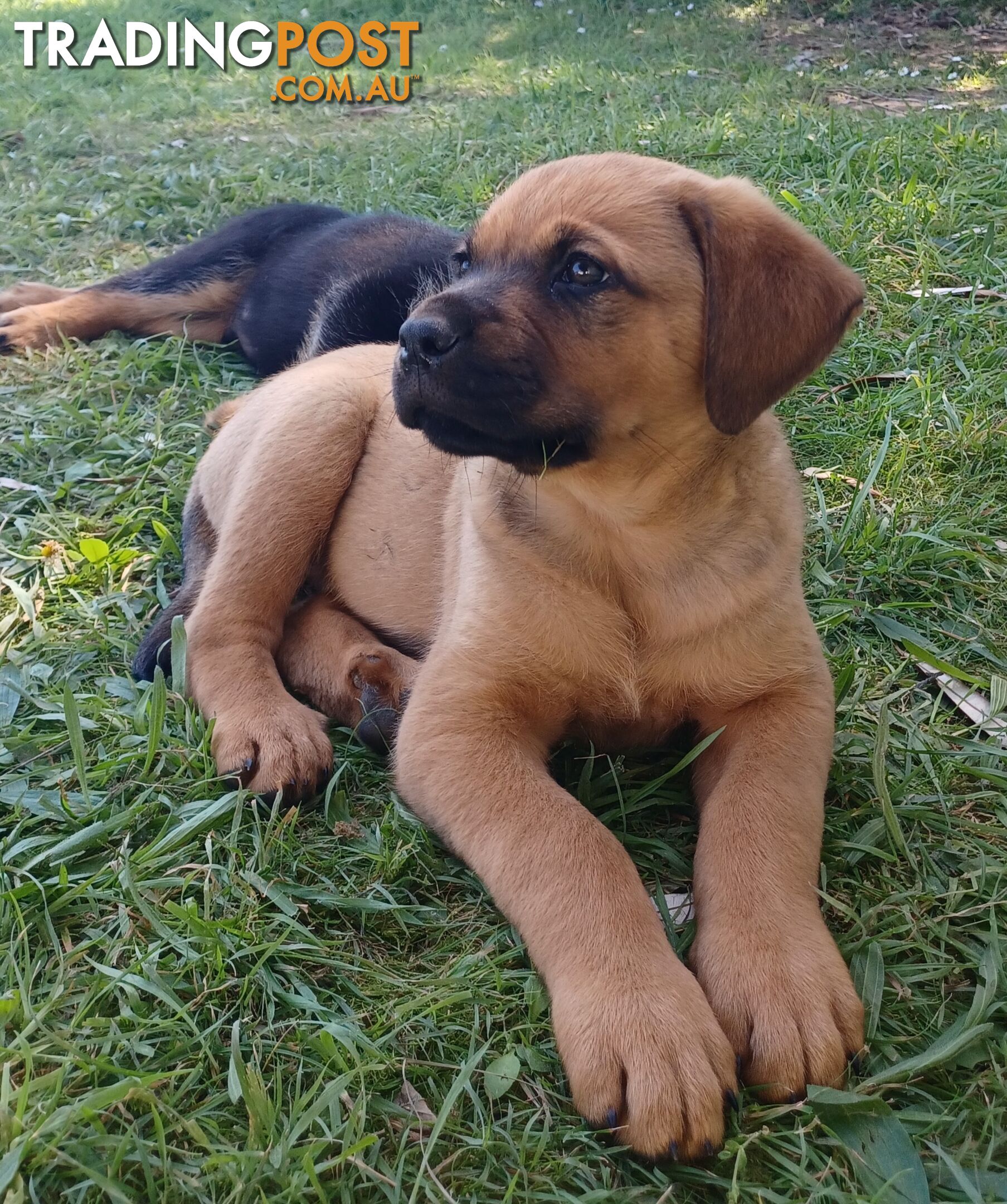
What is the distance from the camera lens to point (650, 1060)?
79.1 inches

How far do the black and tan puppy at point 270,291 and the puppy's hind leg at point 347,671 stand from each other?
1.68m

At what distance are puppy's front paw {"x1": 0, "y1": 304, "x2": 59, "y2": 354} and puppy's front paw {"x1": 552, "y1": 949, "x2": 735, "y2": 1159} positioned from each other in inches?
187

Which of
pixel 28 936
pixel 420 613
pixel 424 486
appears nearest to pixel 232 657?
pixel 420 613

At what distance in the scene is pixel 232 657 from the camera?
11.1 feet

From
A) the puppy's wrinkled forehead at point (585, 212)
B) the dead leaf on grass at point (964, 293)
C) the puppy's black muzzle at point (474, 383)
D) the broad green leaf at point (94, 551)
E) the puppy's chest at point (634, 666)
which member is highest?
the puppy's wrinkled forehead at point (585, 212)

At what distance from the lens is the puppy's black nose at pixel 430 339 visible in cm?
255

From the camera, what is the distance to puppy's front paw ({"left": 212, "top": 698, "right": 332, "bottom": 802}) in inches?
116

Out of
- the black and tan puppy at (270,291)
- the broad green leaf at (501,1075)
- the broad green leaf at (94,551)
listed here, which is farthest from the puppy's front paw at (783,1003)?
the black and tan puppy at (270,291)

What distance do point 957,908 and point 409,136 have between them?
311 inches

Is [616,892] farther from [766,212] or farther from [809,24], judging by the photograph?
[809,24]

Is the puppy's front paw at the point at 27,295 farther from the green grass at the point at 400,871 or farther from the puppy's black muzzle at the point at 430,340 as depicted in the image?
the puppy's black muzzle at the point at 430,340

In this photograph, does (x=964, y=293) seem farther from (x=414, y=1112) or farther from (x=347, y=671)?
(x=414, y=1112)

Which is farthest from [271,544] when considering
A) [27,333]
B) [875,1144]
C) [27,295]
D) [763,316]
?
[27,295]

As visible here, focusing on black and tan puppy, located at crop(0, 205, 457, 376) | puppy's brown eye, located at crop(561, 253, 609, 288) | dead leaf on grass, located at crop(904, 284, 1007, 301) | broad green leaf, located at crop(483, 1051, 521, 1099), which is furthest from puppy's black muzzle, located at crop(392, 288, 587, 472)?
dead leaf on grass, located at crop(904, 284, 1007, 301)
